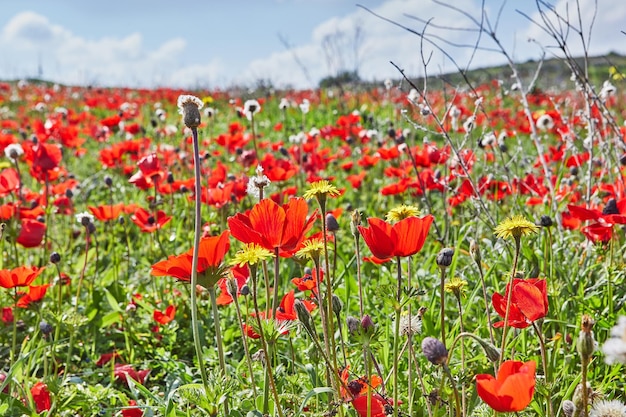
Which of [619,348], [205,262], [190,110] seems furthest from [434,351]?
[190,110]

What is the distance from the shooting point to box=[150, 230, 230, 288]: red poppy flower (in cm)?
121

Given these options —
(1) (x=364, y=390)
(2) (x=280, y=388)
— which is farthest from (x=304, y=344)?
(1) (x=364, y=390)

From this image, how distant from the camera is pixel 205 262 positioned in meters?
1.22

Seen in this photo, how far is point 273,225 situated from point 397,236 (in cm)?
24

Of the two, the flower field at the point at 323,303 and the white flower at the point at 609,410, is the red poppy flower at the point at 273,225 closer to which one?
the flower field at the point at 323,303

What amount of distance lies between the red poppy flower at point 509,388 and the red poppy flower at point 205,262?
0.51m

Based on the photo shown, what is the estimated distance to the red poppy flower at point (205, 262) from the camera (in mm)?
1207

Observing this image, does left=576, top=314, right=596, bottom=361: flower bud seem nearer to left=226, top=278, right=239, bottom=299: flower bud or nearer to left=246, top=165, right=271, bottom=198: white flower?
left=226, top=278, right=239, bottom=299: flower bud

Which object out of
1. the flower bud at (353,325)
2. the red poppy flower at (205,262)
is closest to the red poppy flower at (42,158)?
the red poppy flower at (205,262)

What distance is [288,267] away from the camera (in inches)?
109

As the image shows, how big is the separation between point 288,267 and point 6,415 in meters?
1.34

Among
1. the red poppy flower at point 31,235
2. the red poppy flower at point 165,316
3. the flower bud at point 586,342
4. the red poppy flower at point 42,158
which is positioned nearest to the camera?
the flower bud at point 586,342

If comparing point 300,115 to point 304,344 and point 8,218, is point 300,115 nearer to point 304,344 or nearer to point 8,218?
point 8,218

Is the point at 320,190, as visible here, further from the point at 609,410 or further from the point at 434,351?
the point at 609,410
